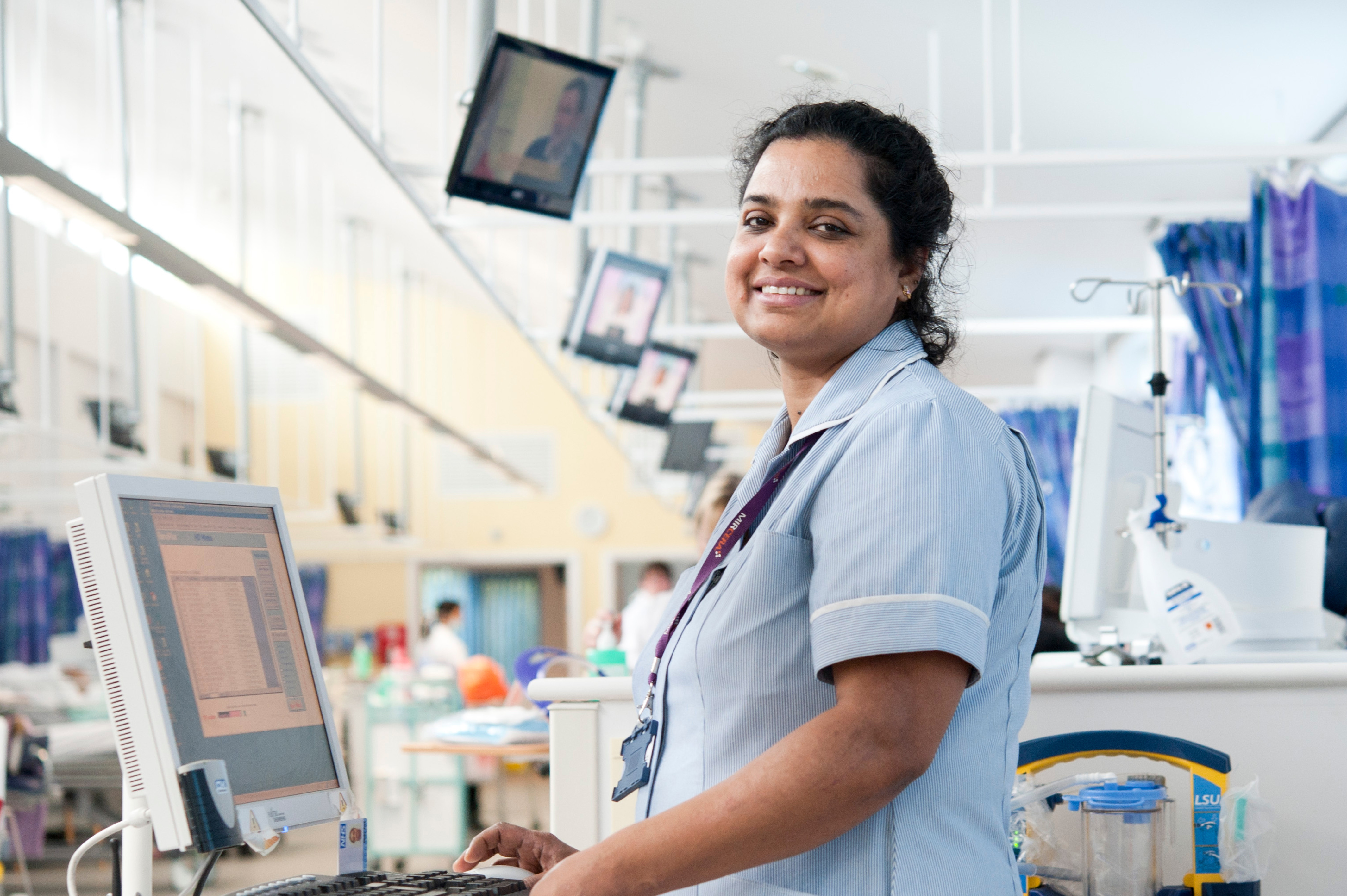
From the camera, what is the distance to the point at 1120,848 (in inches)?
67.4

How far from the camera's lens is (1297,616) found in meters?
2.68

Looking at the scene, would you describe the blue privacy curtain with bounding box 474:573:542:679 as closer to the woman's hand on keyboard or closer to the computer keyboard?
the woman's hand on keyboard

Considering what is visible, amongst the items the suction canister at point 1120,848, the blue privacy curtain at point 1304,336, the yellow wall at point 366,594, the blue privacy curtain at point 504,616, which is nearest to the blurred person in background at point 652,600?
the suction canister at point 1120,848

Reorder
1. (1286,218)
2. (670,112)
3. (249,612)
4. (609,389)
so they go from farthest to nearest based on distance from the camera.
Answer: (609,389)
(670,112)
(1286,218)
(249,612)

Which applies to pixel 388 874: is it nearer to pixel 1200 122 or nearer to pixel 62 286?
pixel 1200 122

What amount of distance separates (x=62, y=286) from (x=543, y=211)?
30.3 ft

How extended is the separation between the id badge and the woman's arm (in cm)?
17

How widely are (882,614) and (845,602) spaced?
0.03 m

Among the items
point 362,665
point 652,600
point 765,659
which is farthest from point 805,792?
point 362,665

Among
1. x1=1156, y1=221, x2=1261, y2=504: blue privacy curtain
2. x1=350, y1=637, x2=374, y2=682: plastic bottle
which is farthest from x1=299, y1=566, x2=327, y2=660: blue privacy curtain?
x1=1156, y1=221, x2=1261, y2=504: blue privacy curtain

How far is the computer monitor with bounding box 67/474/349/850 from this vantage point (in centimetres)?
101

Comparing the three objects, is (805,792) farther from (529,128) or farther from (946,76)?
(946,76)

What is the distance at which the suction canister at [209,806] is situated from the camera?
1007 millimetres

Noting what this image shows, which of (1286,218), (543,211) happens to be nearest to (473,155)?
(543,211)
